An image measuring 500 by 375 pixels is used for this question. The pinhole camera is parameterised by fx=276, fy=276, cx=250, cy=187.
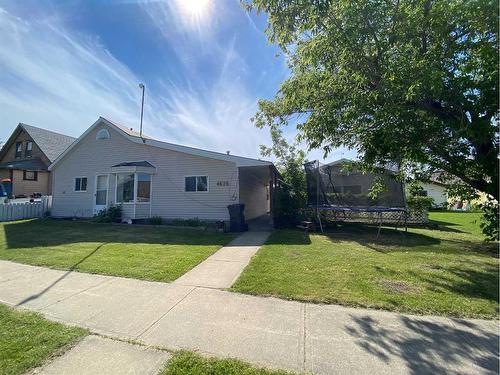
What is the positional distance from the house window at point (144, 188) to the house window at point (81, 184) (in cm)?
443

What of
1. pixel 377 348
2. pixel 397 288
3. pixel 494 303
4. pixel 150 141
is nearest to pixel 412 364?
pixel 377 348

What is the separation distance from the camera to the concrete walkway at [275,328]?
2.84 metres

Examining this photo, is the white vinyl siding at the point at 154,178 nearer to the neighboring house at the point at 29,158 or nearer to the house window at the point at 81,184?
the house window at the point at 81,184

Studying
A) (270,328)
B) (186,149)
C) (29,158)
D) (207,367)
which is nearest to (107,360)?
(207,367)

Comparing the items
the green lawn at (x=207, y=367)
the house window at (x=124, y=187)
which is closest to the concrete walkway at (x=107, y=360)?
the green lawn at (x=207, y=367)

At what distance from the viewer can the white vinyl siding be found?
527 inches

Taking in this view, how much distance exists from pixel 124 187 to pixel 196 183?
4.33 meters

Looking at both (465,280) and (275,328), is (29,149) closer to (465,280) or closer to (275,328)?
(275,328)

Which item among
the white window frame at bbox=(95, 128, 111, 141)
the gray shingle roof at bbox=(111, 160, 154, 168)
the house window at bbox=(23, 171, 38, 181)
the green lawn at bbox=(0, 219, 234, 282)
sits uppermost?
the white window frame at bbox=(95, 128, 111, 141)

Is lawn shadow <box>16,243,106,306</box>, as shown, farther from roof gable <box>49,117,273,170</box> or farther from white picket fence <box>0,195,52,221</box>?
white picket fence <box>0,195,52,221</box>

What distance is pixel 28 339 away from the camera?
3180 millimetres

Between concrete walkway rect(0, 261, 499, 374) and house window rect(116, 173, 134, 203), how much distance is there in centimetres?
1027

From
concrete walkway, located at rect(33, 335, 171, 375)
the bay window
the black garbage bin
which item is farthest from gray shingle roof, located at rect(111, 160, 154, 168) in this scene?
concrete walkway, located at rect(33, 335, 171, 375)

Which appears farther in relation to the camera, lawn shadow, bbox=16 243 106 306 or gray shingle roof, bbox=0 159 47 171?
gray shingle roof, bbox=0 159 47 171
